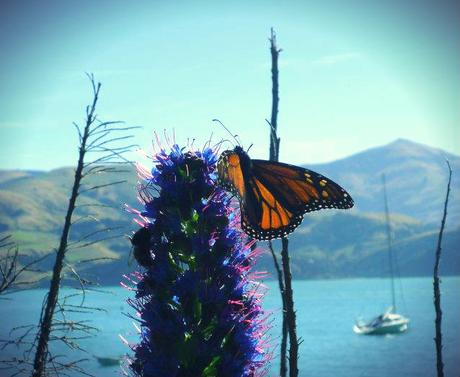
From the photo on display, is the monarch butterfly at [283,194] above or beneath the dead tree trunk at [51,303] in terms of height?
above

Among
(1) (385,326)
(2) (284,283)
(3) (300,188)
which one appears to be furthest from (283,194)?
(1) (385,326)

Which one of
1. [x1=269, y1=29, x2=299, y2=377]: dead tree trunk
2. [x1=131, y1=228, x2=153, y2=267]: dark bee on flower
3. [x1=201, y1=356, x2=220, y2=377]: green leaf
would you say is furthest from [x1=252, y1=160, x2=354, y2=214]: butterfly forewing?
[x1=201, y1=356, x2=220, y2=377]: green leaf

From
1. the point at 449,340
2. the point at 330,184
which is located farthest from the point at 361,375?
the point at 330,184

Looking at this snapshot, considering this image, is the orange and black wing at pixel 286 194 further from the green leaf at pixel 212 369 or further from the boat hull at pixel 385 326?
the boat hull at pixel 385 326

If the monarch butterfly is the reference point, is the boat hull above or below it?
below

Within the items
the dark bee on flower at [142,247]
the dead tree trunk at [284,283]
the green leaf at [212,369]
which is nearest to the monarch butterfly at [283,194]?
the dead tree trunk at [284,283]

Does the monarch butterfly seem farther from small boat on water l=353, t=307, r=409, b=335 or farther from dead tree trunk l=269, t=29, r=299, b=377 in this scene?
small boat on water l=353, t=307, r=409, b=335
